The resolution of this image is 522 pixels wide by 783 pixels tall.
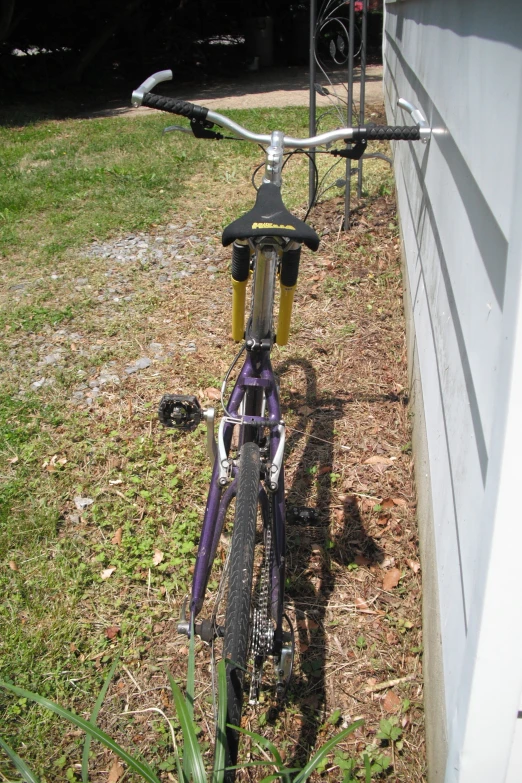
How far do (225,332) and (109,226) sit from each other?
2341 millimetres

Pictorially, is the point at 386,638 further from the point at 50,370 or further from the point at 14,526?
the point at 50,370

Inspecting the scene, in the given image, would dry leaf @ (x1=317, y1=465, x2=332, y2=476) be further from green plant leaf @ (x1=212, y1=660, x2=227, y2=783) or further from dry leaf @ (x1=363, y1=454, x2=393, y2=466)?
green plant leaf @ (x1=212, y1=660, x2=227, y2=783)

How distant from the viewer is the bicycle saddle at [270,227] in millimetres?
1646

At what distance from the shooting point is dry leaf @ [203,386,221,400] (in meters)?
3.72

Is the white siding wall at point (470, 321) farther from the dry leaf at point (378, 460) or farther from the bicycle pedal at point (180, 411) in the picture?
the bicycle pedal at point (180, 411)

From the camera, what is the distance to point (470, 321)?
1667mm

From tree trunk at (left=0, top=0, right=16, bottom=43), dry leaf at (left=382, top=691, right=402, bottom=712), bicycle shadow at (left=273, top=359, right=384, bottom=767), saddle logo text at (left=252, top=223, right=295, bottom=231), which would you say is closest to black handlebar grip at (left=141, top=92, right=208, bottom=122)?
saddle logo text at (left=252, top=223, right=295, bottom=231)

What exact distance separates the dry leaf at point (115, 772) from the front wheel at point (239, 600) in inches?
31.4

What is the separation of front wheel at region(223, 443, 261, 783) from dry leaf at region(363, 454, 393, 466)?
1.58 metres

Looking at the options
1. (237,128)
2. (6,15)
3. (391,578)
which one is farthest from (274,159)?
(6,15)

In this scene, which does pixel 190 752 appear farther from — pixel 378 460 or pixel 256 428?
pixel 378 460

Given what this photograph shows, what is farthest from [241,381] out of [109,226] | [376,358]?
[109,226]

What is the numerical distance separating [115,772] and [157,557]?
0.87 metres

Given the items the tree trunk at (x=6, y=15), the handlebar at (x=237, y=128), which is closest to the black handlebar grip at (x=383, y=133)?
the handlebar at (x=237, y=128)
